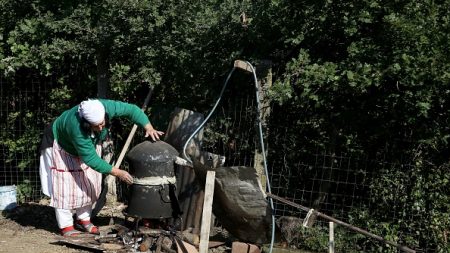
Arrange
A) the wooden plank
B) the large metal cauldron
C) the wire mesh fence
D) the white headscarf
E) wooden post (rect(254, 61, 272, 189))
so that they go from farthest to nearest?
wooden post (rect(254, 61, 272, 189)), the wire mesh fence, the large metal cauldron, the white headscarf, the wooden plank

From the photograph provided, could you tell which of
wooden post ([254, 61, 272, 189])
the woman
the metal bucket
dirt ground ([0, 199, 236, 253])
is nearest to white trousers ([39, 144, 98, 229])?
the woman

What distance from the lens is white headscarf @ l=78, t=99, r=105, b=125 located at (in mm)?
5402

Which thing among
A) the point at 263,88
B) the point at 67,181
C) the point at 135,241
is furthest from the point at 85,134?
the point at 263,88

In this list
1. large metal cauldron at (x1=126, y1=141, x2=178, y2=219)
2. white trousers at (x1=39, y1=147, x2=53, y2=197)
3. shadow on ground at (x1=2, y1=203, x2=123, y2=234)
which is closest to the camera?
large metal cauldron at (x1=126, y1=141, x2=178, y2=219)

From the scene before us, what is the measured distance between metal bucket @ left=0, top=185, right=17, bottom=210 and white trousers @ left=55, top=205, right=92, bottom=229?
1.46 meters

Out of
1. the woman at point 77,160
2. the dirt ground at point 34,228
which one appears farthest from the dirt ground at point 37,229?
the woman at point 77,160

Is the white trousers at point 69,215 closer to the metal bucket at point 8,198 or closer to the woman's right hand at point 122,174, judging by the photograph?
the woman's right hand at point 122,174

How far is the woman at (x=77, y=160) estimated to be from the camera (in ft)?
18.0

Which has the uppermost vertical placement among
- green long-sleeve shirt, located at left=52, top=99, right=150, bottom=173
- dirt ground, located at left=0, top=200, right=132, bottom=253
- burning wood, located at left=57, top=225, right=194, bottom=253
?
green long-sleeve shirt, located at left=52, top=99, right=150, bottom=173

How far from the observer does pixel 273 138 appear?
242 inches

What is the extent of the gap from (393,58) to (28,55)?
4.21 m

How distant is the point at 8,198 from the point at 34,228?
93 cm

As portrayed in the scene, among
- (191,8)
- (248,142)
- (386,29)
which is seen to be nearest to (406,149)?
(386,29)

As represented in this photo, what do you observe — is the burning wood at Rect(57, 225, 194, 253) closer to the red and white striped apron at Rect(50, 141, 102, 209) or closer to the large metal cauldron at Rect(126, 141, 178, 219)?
the large metal cauldron at Rect(126, 141, 178, 219)
